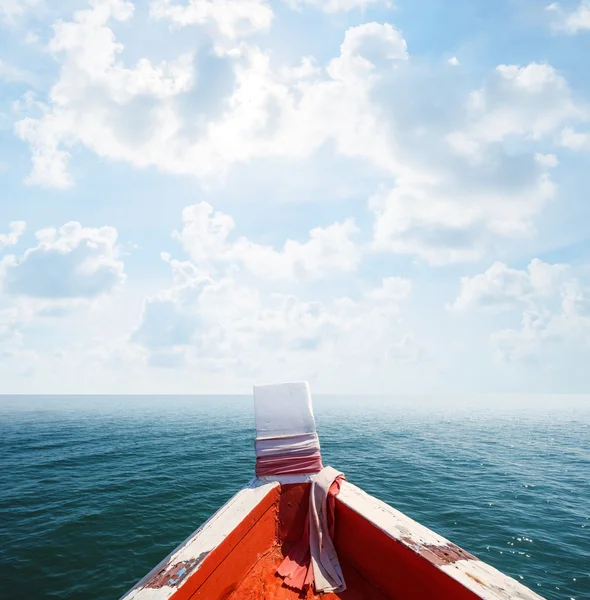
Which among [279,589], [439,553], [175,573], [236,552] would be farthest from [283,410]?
[439,553]

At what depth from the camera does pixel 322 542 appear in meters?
4.01

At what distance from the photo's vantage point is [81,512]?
34.6 ft

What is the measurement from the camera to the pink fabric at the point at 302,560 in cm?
360

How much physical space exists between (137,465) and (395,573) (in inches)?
696

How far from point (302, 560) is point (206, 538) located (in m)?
1.34

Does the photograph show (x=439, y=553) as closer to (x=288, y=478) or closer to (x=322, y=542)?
(x=322, y=542)

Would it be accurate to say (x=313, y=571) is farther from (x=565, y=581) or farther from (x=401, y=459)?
(x=401, y=459)

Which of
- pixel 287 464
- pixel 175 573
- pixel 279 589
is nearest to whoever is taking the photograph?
pixel 175 573

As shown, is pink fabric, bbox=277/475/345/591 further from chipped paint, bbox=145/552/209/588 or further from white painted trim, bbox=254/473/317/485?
chipped paint, bbox=145/552/209/588

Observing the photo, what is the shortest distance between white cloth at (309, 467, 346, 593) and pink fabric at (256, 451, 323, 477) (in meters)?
0.18

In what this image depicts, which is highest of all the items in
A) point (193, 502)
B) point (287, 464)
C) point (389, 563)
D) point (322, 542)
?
point (287, 464)

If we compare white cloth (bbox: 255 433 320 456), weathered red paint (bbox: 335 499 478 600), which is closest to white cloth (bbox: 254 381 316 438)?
white cloth (bbox: 255 433 320 456)

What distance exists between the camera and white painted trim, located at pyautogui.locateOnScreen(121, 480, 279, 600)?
266 centimetres

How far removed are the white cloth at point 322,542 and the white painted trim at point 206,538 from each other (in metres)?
0.57
